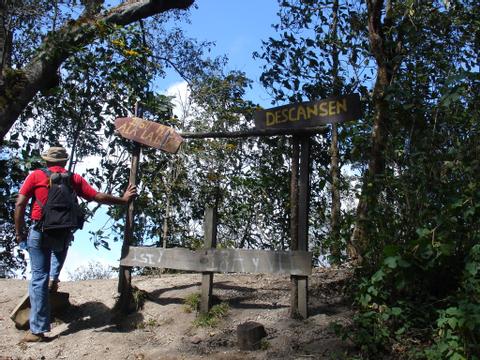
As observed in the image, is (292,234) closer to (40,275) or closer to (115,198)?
(115,198)

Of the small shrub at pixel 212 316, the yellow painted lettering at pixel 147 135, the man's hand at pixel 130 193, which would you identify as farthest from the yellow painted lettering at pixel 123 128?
the small shrub at pixel 212 316

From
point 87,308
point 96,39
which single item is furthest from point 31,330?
point 96,39

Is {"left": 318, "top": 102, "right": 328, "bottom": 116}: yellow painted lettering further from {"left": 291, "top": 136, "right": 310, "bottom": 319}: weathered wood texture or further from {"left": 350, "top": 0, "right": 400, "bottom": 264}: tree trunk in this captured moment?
{"left": 350, "top": 0, "right": 400, "bottom": 264}: tree trunk

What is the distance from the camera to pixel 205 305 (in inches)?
239

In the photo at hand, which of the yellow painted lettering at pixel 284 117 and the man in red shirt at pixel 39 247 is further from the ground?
the yellow painted lettering at pixel 284 117

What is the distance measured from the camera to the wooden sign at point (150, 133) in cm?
669

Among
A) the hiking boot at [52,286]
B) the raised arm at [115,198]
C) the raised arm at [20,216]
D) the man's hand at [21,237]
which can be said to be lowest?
the hiking boot at [52,286]

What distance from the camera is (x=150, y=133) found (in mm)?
6875

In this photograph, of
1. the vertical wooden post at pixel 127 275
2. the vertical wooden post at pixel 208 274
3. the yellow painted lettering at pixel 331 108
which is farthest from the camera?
the vertical wooden post at pixel 127 275

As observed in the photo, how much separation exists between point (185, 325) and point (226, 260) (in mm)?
846

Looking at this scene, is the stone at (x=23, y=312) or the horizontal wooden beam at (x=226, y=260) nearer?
the horizontal wooden beam at (x=226, y=260)

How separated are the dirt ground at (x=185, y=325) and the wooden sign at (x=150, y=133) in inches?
73.4

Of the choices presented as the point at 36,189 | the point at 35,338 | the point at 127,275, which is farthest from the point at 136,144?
the point at 35,338

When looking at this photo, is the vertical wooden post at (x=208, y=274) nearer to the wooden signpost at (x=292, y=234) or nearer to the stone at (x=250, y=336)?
the wooden signpost at (x=292, y=234)
